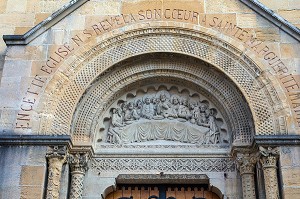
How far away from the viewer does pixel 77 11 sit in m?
11.4

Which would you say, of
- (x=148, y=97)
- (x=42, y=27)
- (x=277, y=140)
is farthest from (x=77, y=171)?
(x=277, y=140)

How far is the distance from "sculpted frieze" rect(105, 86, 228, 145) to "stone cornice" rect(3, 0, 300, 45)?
2.36 metres

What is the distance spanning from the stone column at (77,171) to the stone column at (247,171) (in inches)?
128

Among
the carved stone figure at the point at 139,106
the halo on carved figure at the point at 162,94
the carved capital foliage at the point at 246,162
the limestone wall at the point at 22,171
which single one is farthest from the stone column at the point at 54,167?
the carved capital foliage at the point at 246,162

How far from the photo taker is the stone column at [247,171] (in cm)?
1012

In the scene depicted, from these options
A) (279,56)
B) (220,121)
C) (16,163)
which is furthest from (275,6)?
(16,163)

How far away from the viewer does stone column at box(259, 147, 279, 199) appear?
948cm

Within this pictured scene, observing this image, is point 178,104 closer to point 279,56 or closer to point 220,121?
point 220,121

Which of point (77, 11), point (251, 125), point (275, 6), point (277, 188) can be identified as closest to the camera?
point (277, 188)

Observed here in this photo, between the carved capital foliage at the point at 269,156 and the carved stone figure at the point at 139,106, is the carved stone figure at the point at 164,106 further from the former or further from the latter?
the carved capital foliage at the point at 269,156

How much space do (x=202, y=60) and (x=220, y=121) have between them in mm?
1484

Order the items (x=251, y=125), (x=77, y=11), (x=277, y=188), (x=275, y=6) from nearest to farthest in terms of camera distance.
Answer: (x=277, y=188) → (x=251, y=125) → (x=77, y=11) → (x=275, y=6)

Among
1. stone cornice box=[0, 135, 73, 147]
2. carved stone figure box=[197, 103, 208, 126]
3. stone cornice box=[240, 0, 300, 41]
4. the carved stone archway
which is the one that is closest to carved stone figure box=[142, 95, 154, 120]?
the carved stone archway

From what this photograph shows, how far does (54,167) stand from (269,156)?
421 centimetres
